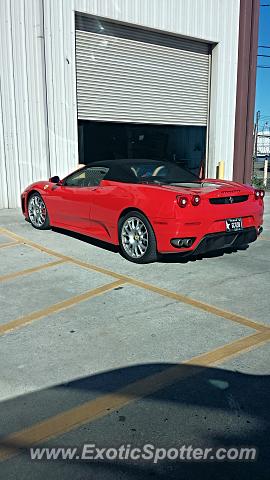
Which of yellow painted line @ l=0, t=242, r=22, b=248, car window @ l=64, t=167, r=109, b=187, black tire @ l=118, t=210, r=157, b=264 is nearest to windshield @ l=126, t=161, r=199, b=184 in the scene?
car window @ l=64, t=167, r=109, b=187

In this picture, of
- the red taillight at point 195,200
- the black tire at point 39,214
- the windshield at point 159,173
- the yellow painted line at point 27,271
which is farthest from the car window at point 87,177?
the red taillight at point 195,200

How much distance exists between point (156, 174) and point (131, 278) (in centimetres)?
178

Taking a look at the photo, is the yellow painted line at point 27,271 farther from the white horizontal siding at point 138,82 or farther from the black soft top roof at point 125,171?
the white horizontal siding at point 138,82

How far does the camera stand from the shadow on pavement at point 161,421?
219cm

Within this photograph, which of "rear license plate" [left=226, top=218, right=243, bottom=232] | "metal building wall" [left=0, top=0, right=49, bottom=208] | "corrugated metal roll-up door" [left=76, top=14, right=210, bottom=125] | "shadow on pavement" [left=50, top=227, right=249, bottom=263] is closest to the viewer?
"rear license plate" [left=226, top=218, right=243, bottom=232]

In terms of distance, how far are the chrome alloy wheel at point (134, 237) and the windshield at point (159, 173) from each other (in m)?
0.66

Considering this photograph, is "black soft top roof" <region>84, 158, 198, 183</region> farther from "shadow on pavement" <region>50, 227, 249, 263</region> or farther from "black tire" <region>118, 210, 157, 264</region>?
"shadow on pavement" <region>50, 227, 249, 263</region>

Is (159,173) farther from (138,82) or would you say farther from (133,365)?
(138,82)

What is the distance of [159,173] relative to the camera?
639cm

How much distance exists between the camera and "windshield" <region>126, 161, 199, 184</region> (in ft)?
20.3

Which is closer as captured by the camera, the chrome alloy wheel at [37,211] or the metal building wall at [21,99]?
the chrome alloy wheel at [37,211]

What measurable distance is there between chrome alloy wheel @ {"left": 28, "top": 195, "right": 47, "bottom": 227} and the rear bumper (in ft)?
10.9

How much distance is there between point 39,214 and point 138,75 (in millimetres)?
6253

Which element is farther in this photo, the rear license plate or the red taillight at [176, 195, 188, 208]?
the rear license plate
